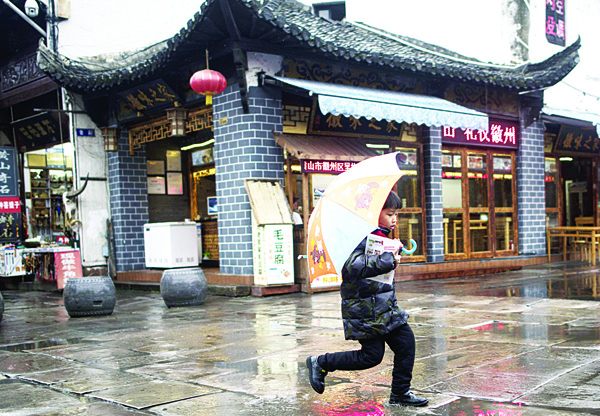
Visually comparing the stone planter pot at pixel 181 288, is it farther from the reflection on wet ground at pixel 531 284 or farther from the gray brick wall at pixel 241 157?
the reflection on wet ground at pixel 531 284

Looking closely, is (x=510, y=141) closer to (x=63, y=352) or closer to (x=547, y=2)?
(x=547, y=2)

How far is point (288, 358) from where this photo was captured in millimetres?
5742

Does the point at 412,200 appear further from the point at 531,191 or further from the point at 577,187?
the point at 577,187

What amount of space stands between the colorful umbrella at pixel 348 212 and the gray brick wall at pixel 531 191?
12.2 meters

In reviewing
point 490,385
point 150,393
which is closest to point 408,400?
point 490,385

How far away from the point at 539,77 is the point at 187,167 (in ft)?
27.5

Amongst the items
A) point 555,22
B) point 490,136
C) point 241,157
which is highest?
point 555,22

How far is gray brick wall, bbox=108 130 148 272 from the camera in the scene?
46.8ft

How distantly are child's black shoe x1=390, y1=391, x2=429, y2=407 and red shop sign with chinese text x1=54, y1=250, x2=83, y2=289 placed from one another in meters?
10.3

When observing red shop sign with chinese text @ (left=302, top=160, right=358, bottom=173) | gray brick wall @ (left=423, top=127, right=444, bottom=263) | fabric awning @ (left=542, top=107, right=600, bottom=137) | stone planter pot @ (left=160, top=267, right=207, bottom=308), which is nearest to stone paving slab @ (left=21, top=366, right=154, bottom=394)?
stone planter pot @ (left=160, top=267, right=207, bottom=308)

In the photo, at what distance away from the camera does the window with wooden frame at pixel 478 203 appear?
14.1 m

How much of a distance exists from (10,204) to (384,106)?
369 inches

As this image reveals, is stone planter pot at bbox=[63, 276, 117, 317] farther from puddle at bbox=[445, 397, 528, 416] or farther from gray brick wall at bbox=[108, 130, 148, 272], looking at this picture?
puddle at bbox=[445, 397, 528, 416]

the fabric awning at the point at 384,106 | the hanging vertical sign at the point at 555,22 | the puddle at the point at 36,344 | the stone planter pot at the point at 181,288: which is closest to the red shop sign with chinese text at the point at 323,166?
the fabric awning at the point at 384,106
